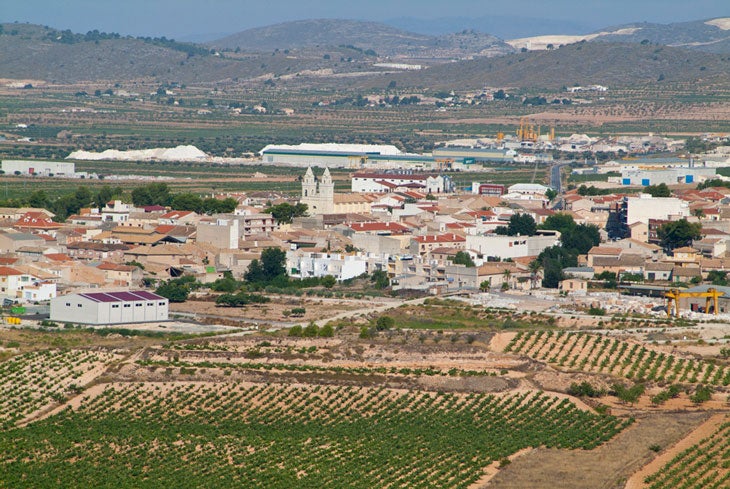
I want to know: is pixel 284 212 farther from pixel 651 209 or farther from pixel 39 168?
pixel 39 168

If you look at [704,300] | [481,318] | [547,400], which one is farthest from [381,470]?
[704,300]

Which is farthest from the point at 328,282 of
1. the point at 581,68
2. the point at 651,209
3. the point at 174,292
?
the point at 581,68

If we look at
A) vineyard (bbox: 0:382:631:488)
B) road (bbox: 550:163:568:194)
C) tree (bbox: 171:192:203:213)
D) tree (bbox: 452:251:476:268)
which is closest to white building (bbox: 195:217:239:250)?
tree (bbox: 171:192:203:213)

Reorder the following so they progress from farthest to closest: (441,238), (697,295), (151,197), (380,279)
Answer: (151,197)
(441,238)
(380,279)
(697,295)

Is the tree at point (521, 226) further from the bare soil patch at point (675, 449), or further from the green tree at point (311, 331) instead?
the bare soil patch at point (675, 449)

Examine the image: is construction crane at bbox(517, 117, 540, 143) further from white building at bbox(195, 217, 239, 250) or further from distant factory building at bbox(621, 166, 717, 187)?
white building at bbox(195, 217, 239, 250)

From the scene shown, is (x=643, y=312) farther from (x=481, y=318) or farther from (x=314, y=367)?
(x=314, y=367)
